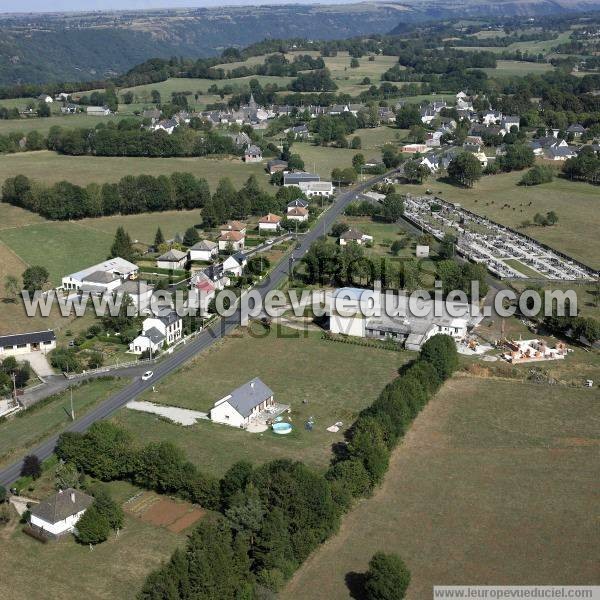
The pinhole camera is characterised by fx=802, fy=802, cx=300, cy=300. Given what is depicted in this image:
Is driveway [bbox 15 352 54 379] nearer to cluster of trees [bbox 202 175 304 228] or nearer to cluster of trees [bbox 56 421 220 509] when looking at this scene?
cluster of trees [bbox 56 421 220 509]

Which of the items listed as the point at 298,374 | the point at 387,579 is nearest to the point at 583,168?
the point at 298,374

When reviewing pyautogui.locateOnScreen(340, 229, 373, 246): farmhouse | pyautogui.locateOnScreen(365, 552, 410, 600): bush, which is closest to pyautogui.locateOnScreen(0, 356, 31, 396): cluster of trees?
pyautogui.locateOnScreen(365, 552, 410, 600): bush

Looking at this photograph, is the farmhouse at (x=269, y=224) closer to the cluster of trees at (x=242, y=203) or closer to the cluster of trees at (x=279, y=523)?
the cluster of trees at (x=242, y=203)

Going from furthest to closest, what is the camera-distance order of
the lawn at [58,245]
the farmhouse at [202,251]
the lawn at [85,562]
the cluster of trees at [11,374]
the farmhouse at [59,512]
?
the farmhouse at [202,251]
the lawn at [58,245]
the cluster of trees at [11,374]
the farmhouse at [59,512]
the lawn at [85,562]

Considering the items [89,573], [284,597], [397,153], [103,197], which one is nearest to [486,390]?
[284,597]

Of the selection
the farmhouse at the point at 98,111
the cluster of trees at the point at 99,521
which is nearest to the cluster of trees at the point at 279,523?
the cluster of trees at the point at 99,521
